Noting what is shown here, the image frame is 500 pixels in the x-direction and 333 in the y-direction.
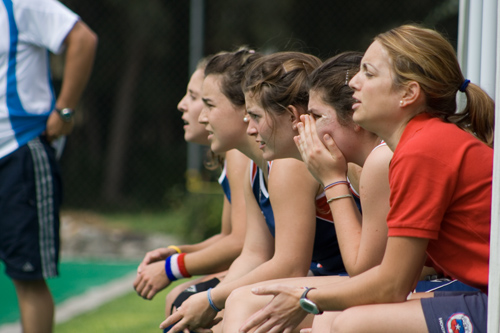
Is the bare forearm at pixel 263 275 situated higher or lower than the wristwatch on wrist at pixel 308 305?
lower

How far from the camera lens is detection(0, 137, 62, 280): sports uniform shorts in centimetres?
381

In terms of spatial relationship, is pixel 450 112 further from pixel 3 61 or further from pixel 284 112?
pixel 3 61

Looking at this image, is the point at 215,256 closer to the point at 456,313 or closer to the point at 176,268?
the point at 176,268

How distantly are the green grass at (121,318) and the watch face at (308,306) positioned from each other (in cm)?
259

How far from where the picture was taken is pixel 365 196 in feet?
6.79

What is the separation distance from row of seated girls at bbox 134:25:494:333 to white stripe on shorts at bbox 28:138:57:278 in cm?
130

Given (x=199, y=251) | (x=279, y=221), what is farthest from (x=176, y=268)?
(x=279, y=221)

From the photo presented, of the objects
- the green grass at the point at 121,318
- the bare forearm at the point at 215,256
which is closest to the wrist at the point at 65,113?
the bare forearm at the point at 215,256

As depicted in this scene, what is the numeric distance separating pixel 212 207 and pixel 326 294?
5.67 m

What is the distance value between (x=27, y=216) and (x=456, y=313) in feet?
8.85

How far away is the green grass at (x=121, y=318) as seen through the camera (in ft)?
14.9

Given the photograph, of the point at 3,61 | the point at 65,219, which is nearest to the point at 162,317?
the point at 3,61

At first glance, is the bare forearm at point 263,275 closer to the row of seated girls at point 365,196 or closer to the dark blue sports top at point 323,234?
the row of seated girls at point 365,196

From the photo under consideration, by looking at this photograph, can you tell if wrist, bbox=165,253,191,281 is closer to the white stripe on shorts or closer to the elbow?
the white stripe on shorts
